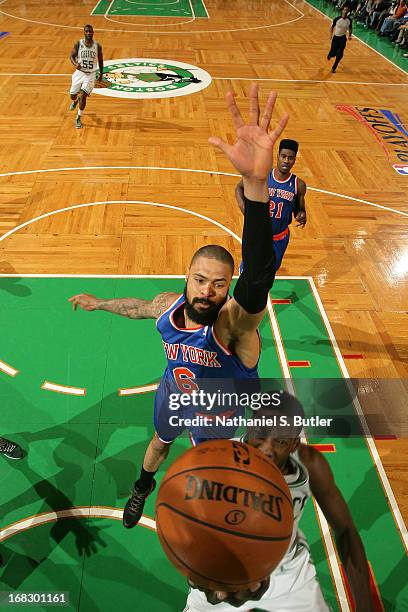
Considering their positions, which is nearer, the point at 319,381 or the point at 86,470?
the point at 86,470

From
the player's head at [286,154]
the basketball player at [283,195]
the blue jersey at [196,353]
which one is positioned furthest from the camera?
the basketball player at [283,195]

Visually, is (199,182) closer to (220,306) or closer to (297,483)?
(220,306)

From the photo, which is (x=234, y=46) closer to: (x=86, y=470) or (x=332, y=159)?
(x=332, y=159)

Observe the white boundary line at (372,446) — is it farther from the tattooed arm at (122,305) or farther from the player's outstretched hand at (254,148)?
the player's outstretched hand at (254,148)

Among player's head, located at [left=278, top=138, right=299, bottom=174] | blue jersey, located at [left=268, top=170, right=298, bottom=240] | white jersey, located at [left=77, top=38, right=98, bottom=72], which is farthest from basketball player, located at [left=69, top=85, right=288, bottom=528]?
white jersey, located at [left=77, top=38, right=98, bottom=72]

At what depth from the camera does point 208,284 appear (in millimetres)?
2922

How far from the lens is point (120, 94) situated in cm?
1211

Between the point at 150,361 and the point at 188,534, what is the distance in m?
3.26

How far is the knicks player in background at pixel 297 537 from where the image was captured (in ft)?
8.67

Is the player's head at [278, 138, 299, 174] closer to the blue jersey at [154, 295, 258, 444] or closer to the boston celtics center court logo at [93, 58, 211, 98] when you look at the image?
the blue jersey at [154, 295, 258, 444]

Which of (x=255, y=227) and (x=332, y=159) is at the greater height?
(x=255, y=227)

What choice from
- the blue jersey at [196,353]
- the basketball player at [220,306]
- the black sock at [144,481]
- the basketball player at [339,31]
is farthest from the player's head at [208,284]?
the basketball player at [339,31]

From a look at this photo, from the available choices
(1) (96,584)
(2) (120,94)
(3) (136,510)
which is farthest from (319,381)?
(2) (120,94)

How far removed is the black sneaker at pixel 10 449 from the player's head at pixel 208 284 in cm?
227
